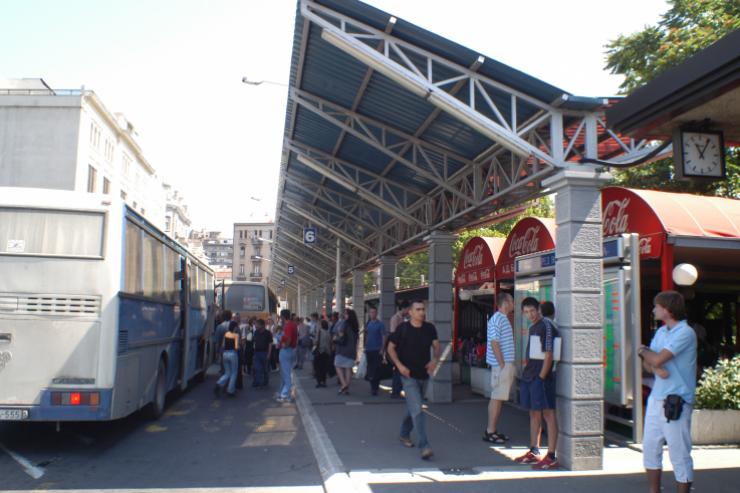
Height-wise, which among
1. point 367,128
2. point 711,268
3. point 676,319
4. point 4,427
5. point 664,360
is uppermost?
point 367,128

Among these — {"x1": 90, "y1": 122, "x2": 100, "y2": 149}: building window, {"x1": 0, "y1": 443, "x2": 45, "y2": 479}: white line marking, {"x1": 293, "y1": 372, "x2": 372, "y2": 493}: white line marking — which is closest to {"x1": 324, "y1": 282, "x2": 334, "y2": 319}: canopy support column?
{"x1": 293, "y1": 372, "x2": 372, "y2": 493}: white line marking

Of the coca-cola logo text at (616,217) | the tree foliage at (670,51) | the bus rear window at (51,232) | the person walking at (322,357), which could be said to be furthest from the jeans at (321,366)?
the tree foliage at (670,51)

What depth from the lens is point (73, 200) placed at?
821 cm

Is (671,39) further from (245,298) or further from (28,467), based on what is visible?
(245,298)

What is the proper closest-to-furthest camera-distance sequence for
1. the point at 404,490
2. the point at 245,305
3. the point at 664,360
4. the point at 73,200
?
the point at 664,360 < the point at 404,490 < the point at 73,200 < the point at 245,305

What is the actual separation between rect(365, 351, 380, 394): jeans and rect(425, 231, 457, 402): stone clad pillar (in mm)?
1478

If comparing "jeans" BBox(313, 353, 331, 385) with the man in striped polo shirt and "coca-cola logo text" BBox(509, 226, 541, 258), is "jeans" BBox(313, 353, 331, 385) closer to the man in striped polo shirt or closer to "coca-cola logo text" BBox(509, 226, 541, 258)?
"coca-cola logo text" BBox(509, 226, 541, 258)

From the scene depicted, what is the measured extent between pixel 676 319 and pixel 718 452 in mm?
4007

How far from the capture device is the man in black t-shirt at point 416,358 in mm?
7730

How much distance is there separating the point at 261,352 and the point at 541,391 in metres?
9.56

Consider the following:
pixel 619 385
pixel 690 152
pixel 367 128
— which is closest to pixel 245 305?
pixel 367 128

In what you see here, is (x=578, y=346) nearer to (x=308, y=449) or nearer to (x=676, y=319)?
(x=676, y=319)

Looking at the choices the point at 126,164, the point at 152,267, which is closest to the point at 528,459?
the point at 152,267

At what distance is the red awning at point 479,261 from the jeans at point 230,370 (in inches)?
231
